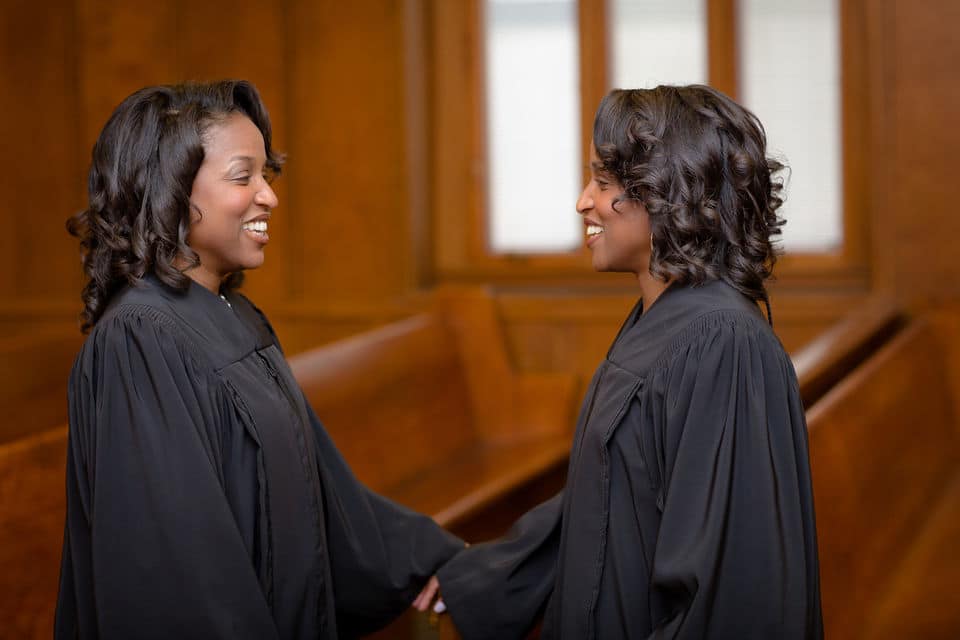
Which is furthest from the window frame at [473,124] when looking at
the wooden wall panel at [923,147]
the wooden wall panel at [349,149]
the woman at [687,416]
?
the woman at [687,416]

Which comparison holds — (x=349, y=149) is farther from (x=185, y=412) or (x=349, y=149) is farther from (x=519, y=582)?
(x=185, y=412)

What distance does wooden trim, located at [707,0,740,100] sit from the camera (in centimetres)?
542

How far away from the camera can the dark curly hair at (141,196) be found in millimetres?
1946

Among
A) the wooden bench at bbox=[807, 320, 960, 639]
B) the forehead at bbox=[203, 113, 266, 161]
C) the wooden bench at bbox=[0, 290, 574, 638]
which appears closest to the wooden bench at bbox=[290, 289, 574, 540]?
the wooden bench at bbox=[0, 290, 574, 638]

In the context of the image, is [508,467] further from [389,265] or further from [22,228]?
[22,228]

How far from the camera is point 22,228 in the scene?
6590mm

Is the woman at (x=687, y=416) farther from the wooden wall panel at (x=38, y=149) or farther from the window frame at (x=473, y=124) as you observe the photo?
the wooden wall panel at (x=38, y=149)

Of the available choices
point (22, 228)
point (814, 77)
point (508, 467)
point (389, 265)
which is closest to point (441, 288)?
point (389, 265)

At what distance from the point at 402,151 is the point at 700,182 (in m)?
4.01

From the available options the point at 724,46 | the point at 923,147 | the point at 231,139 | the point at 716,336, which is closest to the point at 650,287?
the point at 716,336

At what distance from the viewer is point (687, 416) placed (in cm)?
184

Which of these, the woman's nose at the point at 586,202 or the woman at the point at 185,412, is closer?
the woman at the point at 185,412

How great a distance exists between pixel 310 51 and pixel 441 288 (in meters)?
1.49

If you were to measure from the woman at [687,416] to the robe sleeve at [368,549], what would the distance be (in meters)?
0.46
